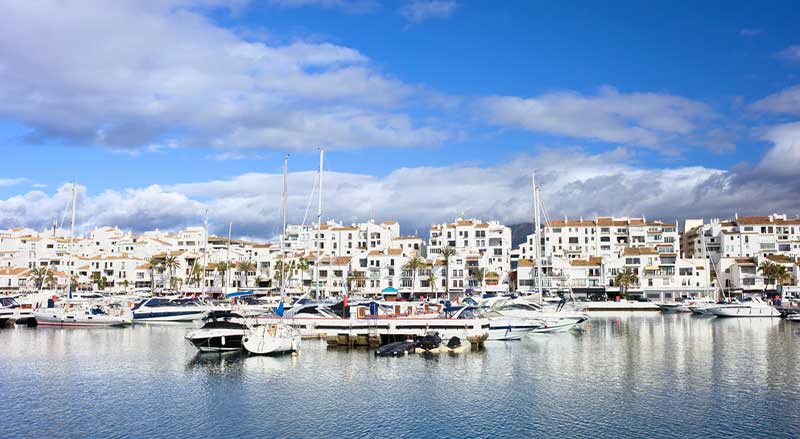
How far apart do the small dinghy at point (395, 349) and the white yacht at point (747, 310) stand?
52.8 metres

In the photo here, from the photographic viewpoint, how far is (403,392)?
2950cm

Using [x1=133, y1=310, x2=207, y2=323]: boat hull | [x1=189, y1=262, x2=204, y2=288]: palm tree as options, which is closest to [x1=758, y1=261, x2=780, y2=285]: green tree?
[x1=133, y1=310, x2=207, y2=323]: boat hull

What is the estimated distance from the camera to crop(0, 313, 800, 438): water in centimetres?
2383

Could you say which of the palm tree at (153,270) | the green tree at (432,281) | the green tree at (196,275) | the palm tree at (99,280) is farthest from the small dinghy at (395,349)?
the palm tree at (99,280)

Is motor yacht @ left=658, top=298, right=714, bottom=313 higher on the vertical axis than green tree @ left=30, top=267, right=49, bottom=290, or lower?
lower

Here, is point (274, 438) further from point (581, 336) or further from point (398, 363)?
point (581, 336)

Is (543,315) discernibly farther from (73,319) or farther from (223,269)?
(223,269)

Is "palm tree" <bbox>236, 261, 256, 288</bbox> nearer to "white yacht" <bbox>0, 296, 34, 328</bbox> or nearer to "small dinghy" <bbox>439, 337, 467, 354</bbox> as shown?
"white yacht" <bbox>0, 296, 34, 328</bbox>

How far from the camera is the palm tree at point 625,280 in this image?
10694cm

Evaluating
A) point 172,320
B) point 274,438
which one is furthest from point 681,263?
point 274,438

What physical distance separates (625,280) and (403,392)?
85.1 metres

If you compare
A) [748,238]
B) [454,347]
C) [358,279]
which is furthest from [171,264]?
[748,238]

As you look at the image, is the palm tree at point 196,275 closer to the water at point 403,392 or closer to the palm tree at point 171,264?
the palm tree at point 171,264

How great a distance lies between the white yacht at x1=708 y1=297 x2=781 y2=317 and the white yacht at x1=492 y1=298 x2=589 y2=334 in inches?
1309
